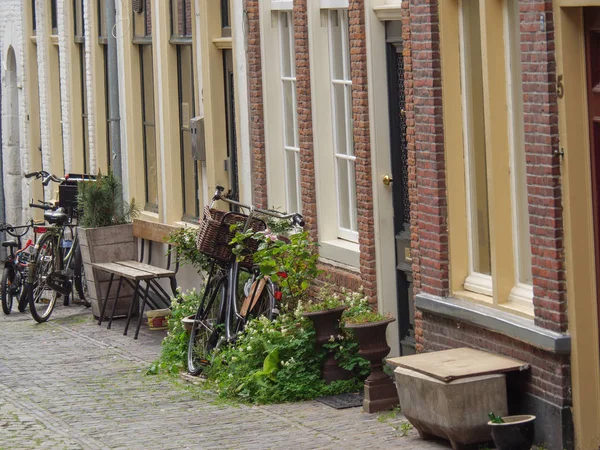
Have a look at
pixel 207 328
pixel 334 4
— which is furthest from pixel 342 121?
pixel 207 328

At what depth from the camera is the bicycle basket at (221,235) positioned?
10.7 m

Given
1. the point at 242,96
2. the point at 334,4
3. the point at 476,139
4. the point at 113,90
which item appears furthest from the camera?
the point at 113,90

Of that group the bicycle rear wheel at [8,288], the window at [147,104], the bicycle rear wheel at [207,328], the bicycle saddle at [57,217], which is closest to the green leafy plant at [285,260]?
the bicycle rear wheel at [207,328]

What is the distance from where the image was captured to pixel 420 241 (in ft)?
29.6

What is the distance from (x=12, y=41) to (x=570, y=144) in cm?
1358

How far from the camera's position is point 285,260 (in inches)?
412

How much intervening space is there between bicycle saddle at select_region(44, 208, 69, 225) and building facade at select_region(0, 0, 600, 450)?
2.43ft

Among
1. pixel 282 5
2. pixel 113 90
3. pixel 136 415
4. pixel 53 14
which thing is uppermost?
pixel 53 14

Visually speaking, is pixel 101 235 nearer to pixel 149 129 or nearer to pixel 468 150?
pixel 149 129

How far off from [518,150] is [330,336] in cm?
244

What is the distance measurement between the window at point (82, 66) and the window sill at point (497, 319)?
347 inches

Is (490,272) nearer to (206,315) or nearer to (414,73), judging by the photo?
(414,73)

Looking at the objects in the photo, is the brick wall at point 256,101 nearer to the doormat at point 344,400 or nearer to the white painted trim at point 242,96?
the white painted trim at point 242,96

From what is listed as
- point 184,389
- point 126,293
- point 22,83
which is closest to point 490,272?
point 184,389
